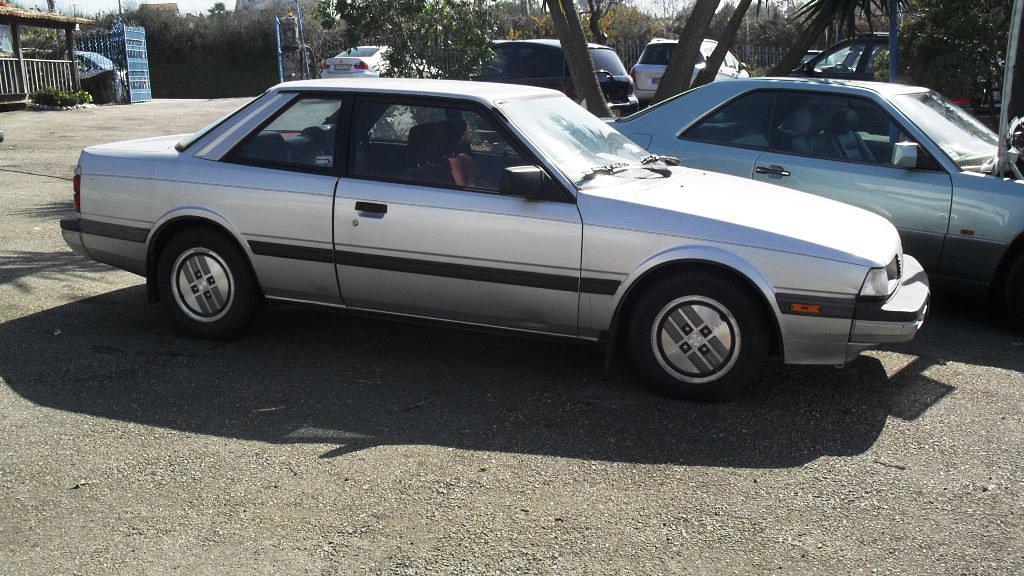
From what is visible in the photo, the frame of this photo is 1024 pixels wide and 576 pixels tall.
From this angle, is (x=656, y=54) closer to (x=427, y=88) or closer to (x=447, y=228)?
(x=427, y=88)

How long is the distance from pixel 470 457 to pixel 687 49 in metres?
7.44

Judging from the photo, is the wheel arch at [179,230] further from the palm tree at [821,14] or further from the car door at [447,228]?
the palm tree at [821,14]

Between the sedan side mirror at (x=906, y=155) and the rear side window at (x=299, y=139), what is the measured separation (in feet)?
11.7

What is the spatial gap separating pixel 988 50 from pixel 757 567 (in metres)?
11.4

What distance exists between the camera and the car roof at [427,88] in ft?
18.8

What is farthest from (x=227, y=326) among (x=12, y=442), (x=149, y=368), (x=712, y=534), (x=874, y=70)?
(x=874, y=70)

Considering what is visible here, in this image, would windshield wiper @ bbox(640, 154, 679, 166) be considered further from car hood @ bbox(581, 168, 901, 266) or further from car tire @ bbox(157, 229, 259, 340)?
car tire @ bbox(157, 229, 259, 340)

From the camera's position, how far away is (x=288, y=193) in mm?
5773

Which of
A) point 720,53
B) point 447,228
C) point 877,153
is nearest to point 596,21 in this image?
point 720,53

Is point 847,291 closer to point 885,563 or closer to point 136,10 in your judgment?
point 885,563

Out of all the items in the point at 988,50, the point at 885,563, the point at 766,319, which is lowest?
the point at 885,563

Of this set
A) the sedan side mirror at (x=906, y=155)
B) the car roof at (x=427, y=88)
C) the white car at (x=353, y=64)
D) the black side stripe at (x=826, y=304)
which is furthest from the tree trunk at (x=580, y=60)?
the white car at (x=353, y=64)

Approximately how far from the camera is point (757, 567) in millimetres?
3588

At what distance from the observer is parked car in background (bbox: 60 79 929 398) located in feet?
16.6
